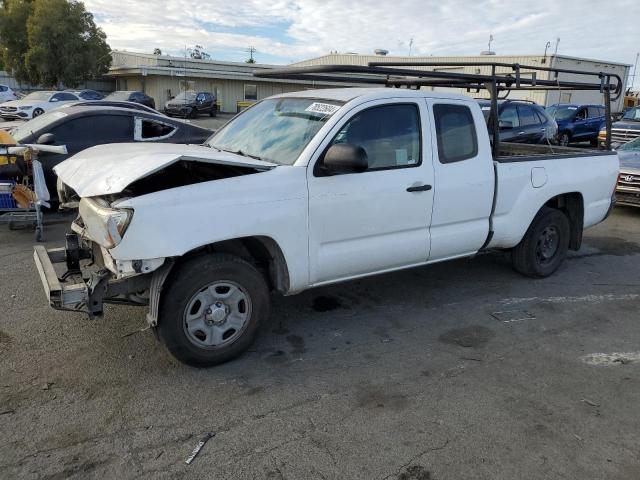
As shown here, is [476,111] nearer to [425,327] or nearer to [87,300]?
[425,327]

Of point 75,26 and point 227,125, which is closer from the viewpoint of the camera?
point 227,125

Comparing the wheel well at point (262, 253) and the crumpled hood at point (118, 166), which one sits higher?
the crumpled hood at point (118, 166)

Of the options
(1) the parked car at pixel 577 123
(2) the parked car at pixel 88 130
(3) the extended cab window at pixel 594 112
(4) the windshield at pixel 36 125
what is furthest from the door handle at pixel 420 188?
(3) the extended cab window at pixel 594 112

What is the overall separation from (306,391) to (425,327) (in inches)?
58.9

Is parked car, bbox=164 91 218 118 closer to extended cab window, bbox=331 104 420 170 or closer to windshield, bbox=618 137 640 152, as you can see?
windshield, bbox=618 137 640 152

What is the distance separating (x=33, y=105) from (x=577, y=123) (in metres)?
22.9

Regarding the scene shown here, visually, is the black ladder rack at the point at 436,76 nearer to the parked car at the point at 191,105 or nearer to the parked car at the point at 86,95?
the parked car at the point at 86,95

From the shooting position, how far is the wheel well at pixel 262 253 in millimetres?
3845

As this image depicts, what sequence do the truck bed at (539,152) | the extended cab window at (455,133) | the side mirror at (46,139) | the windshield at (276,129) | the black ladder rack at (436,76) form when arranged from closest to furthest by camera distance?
the windshield at (276,129)
the black ladder rack at (436,76)
the extended cab window at (455,133)
the truck bed at (539,152)
the side mirror at (46,139)

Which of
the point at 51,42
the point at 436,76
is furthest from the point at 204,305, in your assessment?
the point at 51,42

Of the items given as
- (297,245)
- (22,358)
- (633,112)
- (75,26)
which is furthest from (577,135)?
(75,26)

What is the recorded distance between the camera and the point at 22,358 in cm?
389

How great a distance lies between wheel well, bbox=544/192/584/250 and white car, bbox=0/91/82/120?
21.8 m

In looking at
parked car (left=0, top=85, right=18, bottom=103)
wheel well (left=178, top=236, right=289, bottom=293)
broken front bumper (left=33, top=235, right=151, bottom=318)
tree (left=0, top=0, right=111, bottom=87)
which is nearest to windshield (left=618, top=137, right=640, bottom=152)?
wheel well (left=178, top=236, right=289, bottom=293)
